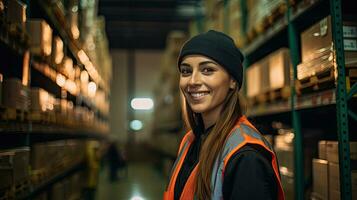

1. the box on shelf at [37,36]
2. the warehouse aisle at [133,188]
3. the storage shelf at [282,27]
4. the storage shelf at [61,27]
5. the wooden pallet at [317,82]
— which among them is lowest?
the warehouse aisle at [133,188]

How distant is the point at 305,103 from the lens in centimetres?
313

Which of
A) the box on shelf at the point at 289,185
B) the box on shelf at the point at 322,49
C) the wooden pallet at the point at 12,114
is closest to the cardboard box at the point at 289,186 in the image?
the box on shelf at the point at 289,185

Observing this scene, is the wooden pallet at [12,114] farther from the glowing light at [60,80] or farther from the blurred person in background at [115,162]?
the blurred person in background at [115,162]

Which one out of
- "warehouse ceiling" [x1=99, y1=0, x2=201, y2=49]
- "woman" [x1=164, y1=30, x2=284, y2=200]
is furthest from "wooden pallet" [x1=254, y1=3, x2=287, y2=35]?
"warehouse ceiling" [x1=99, y1=0, x2=201, y2=49]

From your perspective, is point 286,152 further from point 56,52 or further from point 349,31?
point 56,52

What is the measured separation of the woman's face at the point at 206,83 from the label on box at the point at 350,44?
1.30 metres

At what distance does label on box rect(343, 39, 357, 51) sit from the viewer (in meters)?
2.68

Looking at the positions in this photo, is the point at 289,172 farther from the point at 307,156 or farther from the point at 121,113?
the point at 121,113

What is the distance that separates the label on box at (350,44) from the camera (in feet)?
8.78

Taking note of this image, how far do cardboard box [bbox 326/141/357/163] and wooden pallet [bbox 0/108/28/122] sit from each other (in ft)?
7.92

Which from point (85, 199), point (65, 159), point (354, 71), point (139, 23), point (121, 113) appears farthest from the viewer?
point (121, 113)

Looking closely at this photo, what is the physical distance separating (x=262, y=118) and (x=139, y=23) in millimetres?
11818

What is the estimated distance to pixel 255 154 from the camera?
1458 mm

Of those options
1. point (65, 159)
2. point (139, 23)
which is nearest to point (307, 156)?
point (65, 159)
